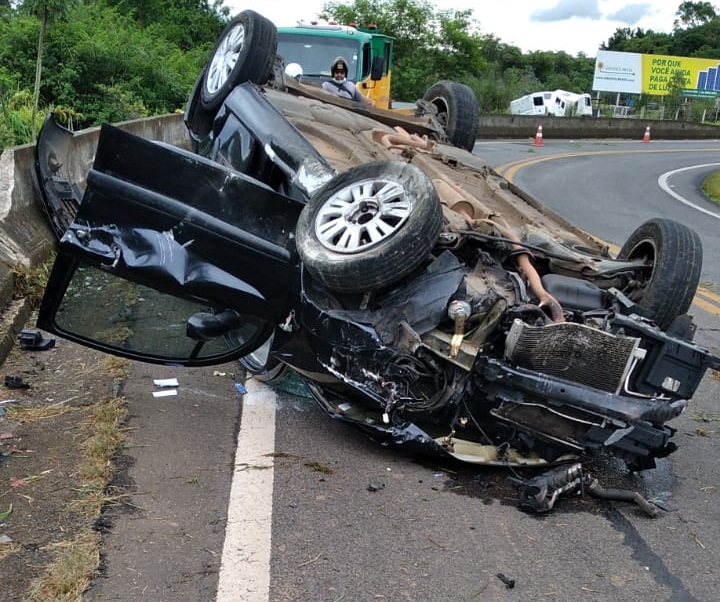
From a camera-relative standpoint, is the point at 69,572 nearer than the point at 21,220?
Yes

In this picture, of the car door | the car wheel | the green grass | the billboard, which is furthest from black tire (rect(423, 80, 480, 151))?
the billboard

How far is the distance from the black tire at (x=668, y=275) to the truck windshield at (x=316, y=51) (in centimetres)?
970

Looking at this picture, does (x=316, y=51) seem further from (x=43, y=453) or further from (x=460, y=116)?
(x=43, y=453)

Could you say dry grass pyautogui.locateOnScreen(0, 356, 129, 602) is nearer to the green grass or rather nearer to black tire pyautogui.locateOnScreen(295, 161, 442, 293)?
black tire pyautogui.locateOnScreen(295, 161, 442, 293)

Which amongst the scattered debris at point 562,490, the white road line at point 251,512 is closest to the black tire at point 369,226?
the white road line at point 251,512

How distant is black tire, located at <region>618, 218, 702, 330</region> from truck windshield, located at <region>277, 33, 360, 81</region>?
9702 mm

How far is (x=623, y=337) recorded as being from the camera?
11.9 feet

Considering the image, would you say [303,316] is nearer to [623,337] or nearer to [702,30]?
[623,337]

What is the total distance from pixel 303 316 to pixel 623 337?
150 cm

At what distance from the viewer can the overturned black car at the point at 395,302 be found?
375 centimetres

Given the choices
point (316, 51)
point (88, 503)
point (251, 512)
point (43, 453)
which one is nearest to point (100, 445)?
point (43, 453)

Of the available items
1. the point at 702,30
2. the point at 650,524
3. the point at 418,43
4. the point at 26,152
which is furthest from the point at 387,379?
the point at 702,30

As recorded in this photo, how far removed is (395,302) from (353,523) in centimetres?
106

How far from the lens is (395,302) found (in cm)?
394
